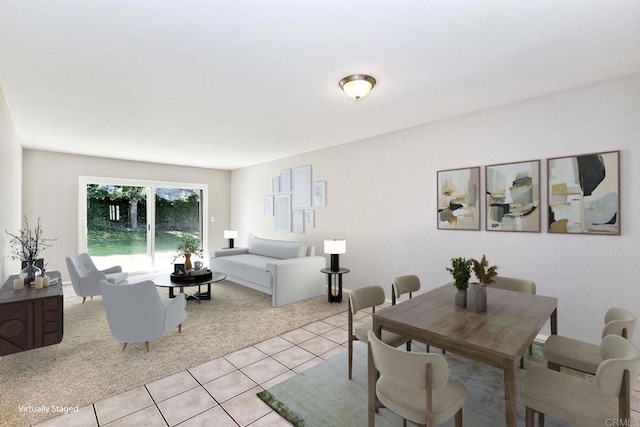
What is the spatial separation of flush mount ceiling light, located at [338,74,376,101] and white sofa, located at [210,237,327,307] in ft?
8.94

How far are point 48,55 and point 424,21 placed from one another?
283cm

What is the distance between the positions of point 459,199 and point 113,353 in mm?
4254

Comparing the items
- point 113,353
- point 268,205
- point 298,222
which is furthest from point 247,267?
point 113,353

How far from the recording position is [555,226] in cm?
304

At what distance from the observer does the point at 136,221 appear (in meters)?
6.63

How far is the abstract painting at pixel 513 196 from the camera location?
3.16 metres

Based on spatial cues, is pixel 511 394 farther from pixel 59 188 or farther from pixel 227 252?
pixel 59 188

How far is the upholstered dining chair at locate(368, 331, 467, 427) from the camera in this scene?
1375 mm

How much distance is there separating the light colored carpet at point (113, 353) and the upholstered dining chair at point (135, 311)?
241 millimetres

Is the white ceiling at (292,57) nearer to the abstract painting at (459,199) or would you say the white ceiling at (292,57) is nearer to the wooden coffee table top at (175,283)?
the abstract painting at (459,199)

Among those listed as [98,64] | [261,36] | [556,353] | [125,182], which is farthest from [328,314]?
[125,182]

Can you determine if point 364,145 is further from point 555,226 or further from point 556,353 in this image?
point 556,353

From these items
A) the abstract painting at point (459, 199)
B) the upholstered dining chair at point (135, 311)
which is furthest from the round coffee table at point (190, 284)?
the abstract painting at point (459, 199)

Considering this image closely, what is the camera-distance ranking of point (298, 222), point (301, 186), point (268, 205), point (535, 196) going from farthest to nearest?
point (268, 205) → point (298, 222) → point (301, 186) → point (535, 196)
